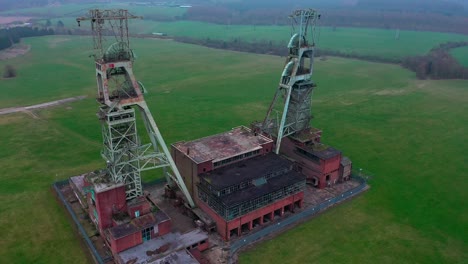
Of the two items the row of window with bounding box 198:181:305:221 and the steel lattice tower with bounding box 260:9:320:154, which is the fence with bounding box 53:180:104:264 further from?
the steel lattice tower with bounding box 260:9:320:154

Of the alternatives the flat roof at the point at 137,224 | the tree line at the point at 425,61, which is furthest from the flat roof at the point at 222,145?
the tree line at the point at 425,61

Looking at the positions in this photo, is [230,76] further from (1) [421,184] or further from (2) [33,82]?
(1) [421,184]

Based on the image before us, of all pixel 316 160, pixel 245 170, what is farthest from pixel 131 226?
pixel 316 160

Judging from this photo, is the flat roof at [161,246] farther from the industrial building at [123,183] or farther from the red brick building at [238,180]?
the red brick building at [238,180]

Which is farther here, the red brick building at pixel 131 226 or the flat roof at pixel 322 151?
the flat roof at pixel 322 151

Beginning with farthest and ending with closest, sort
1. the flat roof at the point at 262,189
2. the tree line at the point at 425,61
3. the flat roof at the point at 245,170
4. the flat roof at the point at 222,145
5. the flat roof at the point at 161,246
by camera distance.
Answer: the tree line at the point at 425,61 < the flat roof at the point at 222,145 < the flat roof at the point at 245,170 < the flat roof at the point at 262,189 < the flat roof at the point at 161,246

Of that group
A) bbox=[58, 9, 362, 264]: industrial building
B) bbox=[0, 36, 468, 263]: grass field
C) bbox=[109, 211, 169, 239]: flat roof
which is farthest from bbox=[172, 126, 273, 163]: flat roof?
bbox=[0, 36, 468, 263]: grass field

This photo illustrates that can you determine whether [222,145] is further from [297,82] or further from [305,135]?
[297,82]
